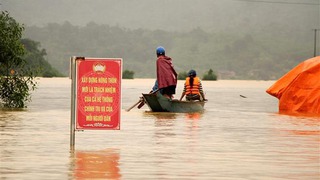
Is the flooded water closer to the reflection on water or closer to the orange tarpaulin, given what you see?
the reflection on water

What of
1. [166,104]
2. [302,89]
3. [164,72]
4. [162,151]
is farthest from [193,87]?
[162,151]

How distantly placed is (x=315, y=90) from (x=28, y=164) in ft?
61.8

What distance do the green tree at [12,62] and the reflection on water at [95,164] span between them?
14.7 meters

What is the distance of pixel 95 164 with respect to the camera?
13.0 metres

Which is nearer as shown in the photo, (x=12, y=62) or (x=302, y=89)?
(x=12, y=62)

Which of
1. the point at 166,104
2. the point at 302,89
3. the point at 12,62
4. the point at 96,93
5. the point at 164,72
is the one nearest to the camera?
the point at 96,93

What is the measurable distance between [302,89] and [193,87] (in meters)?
4.01

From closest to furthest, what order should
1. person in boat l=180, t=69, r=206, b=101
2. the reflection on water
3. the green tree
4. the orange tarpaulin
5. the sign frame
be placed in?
the reflection on water
the sign frame
person in boat l=180, t=69, r=206, b=101
the green tree
the orange tarpaulin

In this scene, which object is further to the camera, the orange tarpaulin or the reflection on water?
the orange tarpaulin

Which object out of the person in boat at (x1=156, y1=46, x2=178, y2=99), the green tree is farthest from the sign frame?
the green tree

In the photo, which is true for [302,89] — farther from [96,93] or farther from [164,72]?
[96,93]

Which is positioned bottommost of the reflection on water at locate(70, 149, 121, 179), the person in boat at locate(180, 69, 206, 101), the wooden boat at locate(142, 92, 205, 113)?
the reflection on water at locate(70, 149, 121, 179)

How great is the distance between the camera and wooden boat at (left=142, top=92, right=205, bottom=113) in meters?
27.5

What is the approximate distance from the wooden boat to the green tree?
3.54 meters
